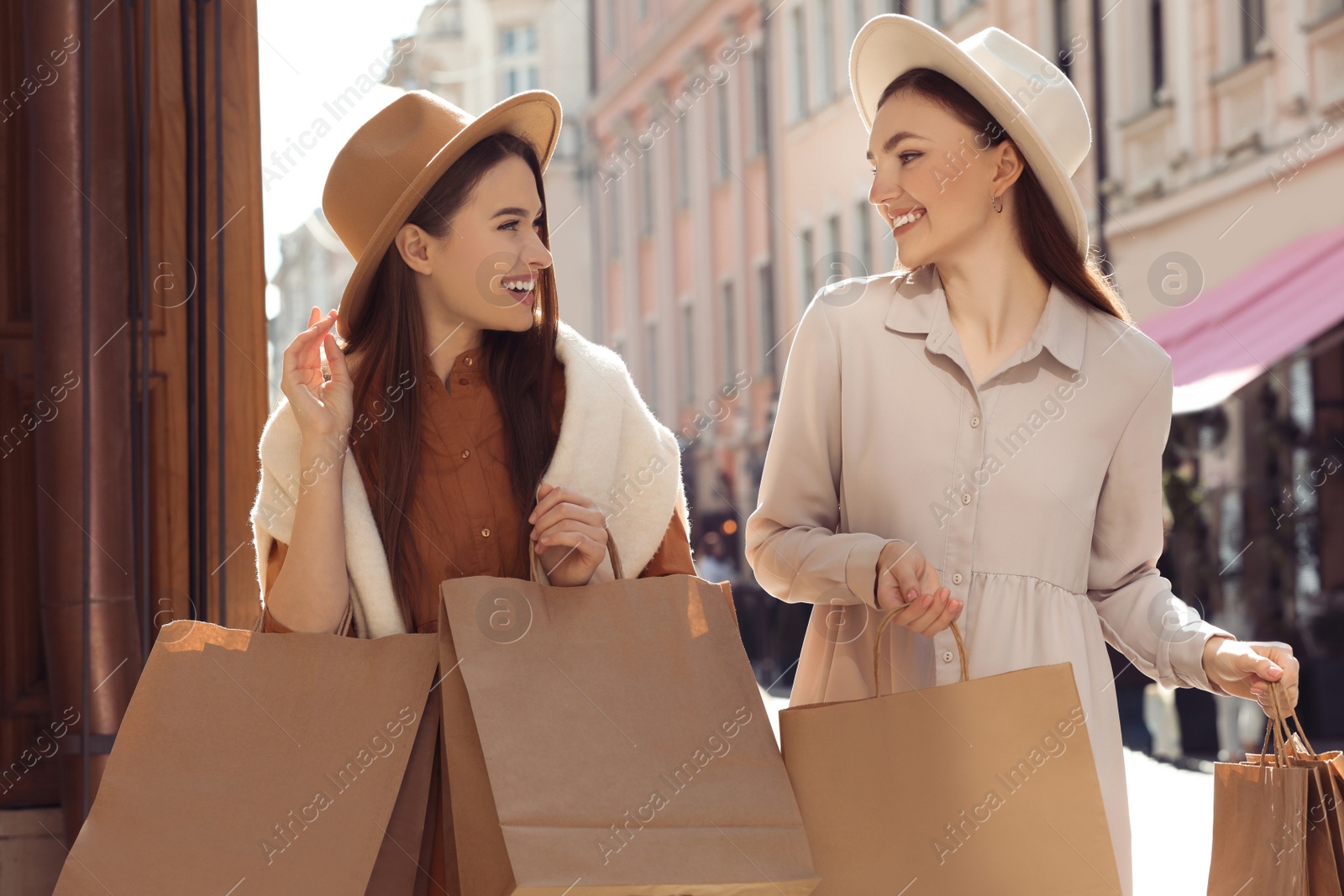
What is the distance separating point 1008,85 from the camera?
8.41 feet

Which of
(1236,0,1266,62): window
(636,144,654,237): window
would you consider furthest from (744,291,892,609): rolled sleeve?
(636,144,654,237): window

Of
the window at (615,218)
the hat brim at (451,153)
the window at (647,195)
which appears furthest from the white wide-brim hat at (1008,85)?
the window at (615,218)

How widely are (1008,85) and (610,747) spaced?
4.32 ft

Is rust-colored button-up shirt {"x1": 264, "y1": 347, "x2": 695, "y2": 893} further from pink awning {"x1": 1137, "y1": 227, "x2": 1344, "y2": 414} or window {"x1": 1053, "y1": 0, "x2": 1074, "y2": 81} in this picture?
window {"x1": 1053, "y1": 0, "x2": 1074, "y2": 81}

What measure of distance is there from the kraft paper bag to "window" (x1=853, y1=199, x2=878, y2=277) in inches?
665

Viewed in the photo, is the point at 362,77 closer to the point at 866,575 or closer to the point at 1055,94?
the point at 1055,94

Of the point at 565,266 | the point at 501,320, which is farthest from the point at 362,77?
the point at 565,266

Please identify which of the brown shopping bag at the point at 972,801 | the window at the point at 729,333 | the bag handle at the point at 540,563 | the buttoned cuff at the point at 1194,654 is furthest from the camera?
the window at the point at 729,333

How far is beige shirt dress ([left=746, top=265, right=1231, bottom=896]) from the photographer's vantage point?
8.00ft

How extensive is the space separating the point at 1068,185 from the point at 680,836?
127 centimetres

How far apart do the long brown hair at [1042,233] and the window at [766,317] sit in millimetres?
19258

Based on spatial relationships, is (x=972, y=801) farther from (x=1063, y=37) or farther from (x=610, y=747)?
(x=1063, y=37)

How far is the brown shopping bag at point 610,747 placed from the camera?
1887mm

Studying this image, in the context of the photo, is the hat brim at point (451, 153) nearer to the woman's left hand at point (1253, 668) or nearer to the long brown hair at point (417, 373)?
the long brown hair at point (417, 373)
